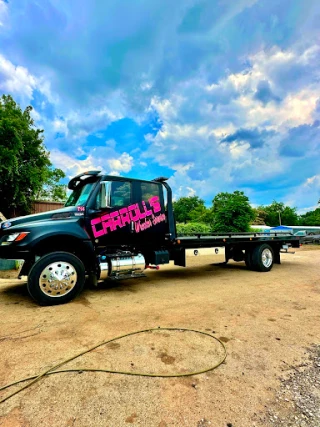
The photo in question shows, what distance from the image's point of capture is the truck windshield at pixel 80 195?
16.9 ft

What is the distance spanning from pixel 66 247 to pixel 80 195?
118cm

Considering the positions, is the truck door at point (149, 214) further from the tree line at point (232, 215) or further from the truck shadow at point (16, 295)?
the tree line at point (232, 215)

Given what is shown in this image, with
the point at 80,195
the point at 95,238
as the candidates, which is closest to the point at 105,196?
the point at 80,195

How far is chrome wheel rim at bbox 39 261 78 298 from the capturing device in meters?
4.24

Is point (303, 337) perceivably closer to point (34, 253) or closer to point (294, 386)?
point (294, 386)

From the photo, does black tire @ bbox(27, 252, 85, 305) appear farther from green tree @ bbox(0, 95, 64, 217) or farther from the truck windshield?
green tree @ bbox(0, 95, 64, 217)

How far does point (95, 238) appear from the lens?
16.5 feet

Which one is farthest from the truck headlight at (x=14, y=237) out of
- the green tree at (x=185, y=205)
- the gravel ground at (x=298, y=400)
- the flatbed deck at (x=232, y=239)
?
the green tree at (x=185, y=205)

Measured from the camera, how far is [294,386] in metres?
2.11

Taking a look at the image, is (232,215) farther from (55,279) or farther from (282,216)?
A: (282,216)

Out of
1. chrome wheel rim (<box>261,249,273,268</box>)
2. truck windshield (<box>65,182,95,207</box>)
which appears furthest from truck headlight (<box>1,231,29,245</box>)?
chrome wheel rim (<box>261,249,273,268</box>)

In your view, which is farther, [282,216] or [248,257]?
[282,216]

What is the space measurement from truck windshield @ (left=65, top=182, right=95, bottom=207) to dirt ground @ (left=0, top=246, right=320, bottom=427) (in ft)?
6.29

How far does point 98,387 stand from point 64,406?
297 mm
